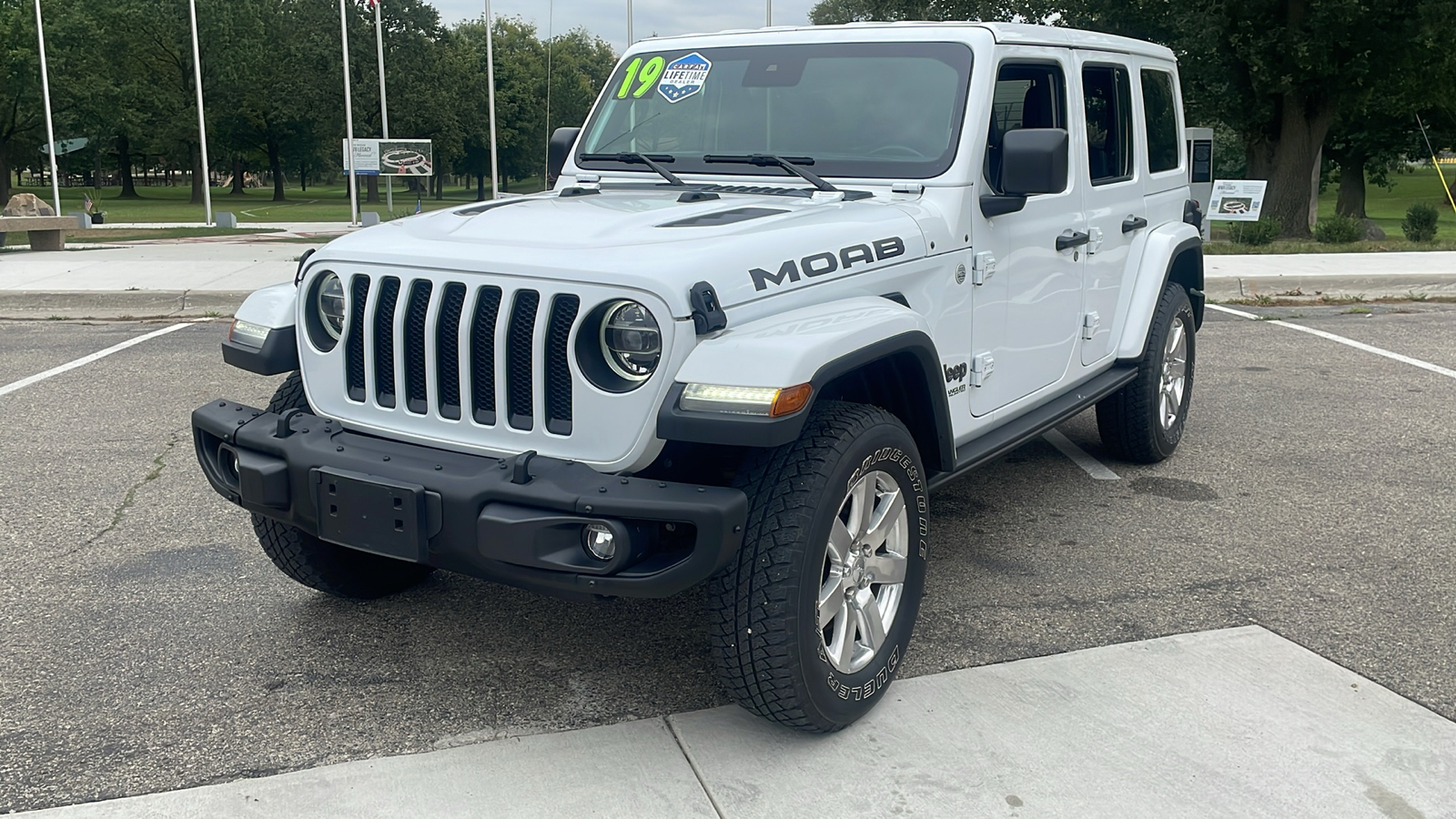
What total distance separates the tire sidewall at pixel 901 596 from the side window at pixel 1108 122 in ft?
6.97

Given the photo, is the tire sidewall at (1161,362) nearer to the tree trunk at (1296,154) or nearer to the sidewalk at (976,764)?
the sidewalk at (976,764)

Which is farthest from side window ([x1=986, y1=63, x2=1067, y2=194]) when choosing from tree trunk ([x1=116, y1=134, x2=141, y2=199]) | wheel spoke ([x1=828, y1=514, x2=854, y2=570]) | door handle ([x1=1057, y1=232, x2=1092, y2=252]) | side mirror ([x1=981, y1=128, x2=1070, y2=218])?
tree trunk ([x1=116, y1=134, x2=141, y2=199])

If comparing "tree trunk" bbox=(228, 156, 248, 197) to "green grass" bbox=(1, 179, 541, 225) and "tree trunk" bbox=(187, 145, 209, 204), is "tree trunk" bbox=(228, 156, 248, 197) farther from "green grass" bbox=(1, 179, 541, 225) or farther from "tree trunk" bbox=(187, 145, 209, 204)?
"tree trunk" bbox=(187, 145, 209, 204)

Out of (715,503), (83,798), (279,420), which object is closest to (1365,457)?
(715,503)

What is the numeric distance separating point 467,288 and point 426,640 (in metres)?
1.33

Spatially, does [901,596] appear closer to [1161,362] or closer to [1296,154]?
[1161,362]

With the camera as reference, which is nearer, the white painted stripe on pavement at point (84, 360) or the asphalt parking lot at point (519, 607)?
the asphalt parking lot at point (519, 607)

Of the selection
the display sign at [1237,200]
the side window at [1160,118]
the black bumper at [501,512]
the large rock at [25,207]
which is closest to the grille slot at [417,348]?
the black bumper at [501,512]

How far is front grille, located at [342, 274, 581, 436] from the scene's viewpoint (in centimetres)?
302

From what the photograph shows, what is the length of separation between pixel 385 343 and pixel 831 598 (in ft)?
4.48

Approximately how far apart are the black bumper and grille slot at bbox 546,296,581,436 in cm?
12

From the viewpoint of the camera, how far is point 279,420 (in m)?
3.30

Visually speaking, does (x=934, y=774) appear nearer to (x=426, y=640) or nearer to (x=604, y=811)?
(x=604, y=811)

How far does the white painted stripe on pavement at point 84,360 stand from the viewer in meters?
7.64
